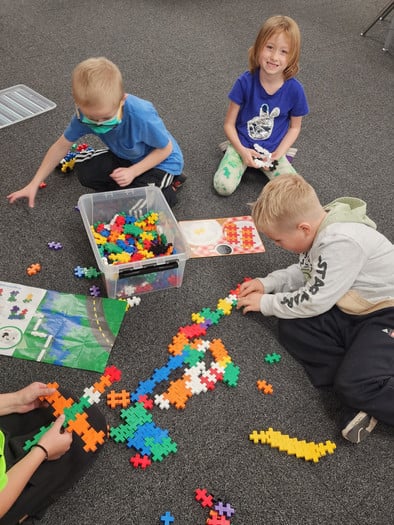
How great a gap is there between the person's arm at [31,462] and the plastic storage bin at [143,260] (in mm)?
472

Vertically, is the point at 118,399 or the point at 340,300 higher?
the point at 340,300

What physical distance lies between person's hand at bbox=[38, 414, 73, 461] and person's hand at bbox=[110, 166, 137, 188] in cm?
83

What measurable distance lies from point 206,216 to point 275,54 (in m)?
0.66

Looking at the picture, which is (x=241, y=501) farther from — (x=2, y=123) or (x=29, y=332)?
(x=2, y=123)

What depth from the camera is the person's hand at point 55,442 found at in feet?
3.02

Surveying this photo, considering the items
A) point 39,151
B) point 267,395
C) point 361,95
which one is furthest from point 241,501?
point 361,95

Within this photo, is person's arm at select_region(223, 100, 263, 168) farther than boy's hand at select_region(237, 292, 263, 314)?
Yes

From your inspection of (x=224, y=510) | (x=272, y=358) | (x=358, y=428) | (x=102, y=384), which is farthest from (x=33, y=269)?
(x=358, y=428)

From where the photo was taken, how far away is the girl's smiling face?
1617 mm

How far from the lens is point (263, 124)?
6.05ft

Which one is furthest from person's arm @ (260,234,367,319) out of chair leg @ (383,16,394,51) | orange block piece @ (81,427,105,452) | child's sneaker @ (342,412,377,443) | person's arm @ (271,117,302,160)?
chair leg @ (383,16,394,51)

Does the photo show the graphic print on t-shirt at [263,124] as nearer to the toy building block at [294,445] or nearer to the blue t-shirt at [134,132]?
the blue t-shirt at [134,132]

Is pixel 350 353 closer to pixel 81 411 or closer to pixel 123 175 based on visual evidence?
pixel 81 411

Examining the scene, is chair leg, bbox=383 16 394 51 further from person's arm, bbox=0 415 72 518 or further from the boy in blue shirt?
person's arm, bbox=0 415 72 518
